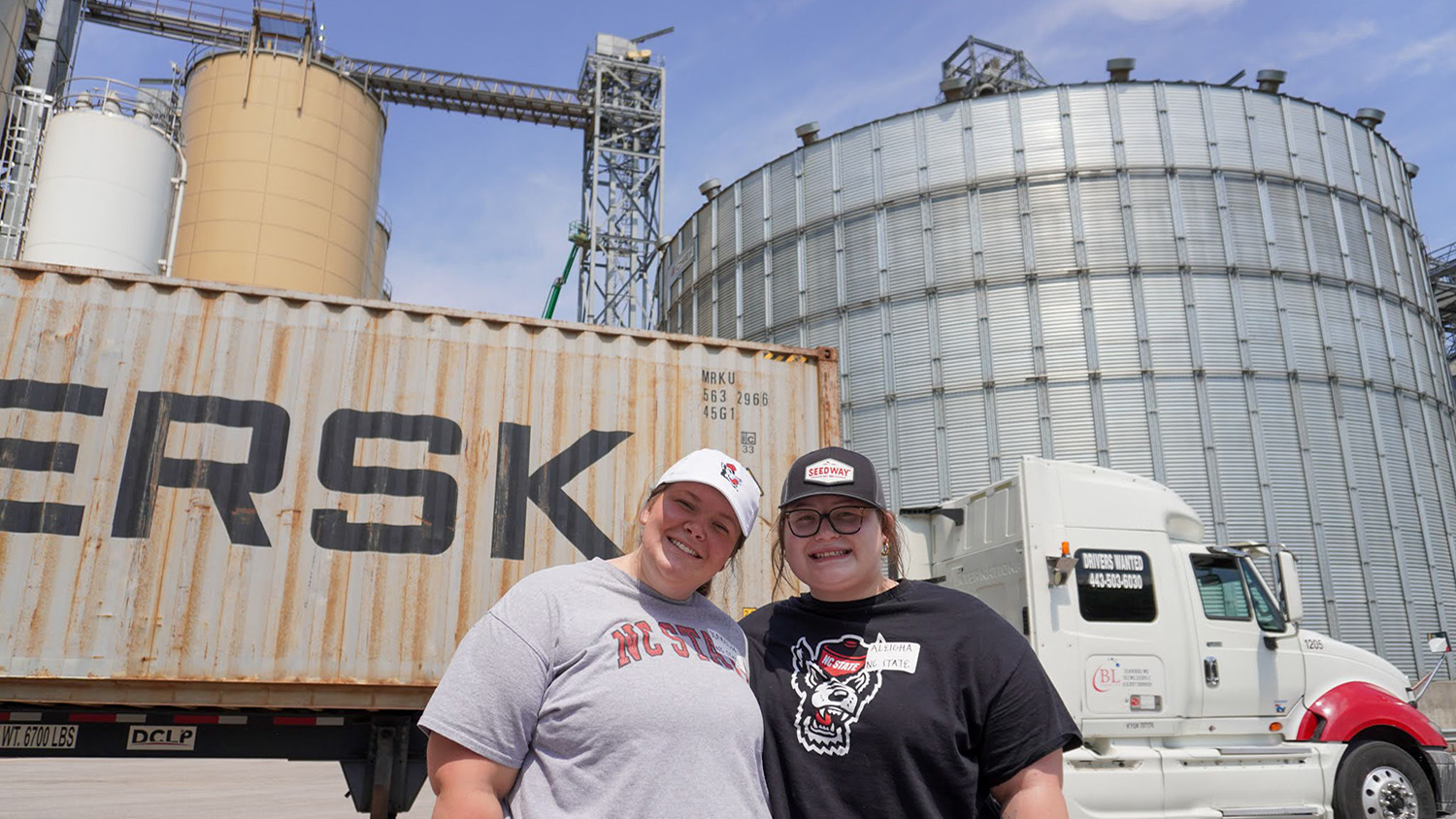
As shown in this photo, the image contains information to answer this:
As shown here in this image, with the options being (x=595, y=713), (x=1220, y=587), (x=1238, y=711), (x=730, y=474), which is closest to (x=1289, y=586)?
(x=1220, y=587)

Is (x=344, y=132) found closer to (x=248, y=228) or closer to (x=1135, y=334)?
(x=248, y=228)

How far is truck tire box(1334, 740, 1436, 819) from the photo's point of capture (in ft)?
28.9

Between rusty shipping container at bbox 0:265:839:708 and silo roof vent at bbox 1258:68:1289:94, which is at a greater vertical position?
silo roof vent at bbox 1258:68:1289:94

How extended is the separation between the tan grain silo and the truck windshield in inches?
800

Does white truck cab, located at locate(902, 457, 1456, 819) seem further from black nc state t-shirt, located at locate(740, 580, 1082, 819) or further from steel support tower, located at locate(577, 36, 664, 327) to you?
steel support tower, located at locate(577, 36, 664, 327)

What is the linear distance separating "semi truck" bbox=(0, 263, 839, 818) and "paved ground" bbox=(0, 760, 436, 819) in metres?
4.66

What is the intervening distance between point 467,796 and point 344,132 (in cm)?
2529

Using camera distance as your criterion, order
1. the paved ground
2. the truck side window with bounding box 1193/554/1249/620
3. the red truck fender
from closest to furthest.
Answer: the red truck fender < the truck side window with bounding box 1193/554/1249/620 < the paved ground

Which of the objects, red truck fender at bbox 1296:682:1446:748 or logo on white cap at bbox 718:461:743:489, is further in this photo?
red truck fender at bbox 1296:682:1446:748

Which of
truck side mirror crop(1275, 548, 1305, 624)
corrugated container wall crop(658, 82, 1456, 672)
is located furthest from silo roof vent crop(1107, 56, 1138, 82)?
truck side mirror crop(1275, 548, 1305, 624)

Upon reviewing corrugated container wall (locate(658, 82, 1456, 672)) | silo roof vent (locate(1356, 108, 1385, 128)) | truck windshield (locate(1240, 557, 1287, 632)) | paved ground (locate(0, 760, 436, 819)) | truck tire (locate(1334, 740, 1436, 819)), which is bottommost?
paved ground (locate(0, 760, 436, 819))

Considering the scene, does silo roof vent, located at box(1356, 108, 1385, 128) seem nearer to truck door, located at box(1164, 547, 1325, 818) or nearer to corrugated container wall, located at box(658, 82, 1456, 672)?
corrugated container wall, located at box(658, 82, 1456, 672)

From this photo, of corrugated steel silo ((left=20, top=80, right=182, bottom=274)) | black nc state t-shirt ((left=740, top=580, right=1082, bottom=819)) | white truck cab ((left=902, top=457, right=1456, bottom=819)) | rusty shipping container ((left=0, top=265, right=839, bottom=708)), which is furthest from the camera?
corrugated steel silo ((left=20, top=80, right=182, bottom=274))

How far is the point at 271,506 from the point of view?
7211 mm
